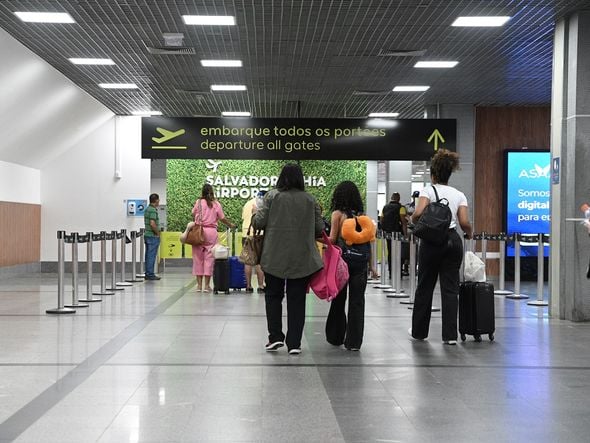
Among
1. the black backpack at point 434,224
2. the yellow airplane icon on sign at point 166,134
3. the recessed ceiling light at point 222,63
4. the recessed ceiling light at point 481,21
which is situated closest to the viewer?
the black backpack at point 434,224

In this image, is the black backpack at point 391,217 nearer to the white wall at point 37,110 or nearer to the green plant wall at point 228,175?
the green plant wall at point 228,175

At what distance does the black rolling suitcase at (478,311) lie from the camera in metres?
8.05

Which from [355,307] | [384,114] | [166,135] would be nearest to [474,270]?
[355,307]

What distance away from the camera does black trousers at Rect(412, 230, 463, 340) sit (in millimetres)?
7891

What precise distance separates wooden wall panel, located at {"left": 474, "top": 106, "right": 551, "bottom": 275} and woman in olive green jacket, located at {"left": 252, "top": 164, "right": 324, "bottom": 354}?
10.3m

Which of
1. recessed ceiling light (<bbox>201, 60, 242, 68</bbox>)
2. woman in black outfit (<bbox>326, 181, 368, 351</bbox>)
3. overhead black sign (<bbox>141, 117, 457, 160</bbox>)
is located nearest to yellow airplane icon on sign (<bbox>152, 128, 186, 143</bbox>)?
overhead black sign (<bbox>141, 117, 457, 160</bbox>)

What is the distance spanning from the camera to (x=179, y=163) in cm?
2319

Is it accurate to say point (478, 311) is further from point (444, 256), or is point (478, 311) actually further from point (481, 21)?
point (481, 21)

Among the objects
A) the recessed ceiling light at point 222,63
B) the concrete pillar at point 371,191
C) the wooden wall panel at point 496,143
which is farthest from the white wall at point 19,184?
the concrete pillar at point 371,191

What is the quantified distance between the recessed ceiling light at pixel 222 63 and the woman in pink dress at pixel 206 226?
1897 mm

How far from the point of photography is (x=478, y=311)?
8055 millimetres

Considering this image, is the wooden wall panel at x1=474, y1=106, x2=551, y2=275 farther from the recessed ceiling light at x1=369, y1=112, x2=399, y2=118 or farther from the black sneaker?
the black sneaker

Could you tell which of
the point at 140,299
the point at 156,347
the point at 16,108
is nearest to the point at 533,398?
the point at 156,347

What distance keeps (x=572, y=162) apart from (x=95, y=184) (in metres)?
12.5
